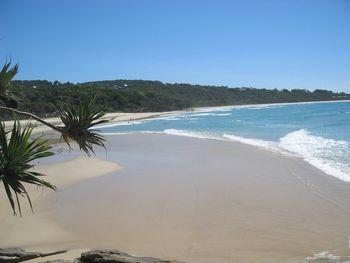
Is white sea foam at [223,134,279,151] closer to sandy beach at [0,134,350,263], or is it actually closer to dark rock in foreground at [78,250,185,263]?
sandy beach at [0,134,350,263]

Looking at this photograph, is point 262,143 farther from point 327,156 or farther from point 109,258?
point 109,258

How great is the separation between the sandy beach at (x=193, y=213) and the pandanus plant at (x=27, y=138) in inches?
111

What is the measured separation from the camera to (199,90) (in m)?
130

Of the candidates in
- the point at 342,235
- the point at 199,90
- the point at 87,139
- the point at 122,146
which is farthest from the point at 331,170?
the point at 199,90

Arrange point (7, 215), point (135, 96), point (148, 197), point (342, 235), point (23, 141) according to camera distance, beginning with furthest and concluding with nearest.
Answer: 1. point (135, 96)
2. point (148, 197)
3. point (7, 215)
4. point (342, 235)
5. point (23, 141)

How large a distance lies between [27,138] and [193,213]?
5.45 m

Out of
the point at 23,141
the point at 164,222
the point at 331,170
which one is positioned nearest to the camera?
the point at 23,141

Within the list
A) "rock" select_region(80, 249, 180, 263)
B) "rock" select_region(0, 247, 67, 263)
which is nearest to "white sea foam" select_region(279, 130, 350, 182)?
"rock" select_region(80, 249, 180, 263)

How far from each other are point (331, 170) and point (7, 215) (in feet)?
30.3

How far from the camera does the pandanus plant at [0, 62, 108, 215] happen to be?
3.08m

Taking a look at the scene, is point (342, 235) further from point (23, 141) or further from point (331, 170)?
point (331, 170)

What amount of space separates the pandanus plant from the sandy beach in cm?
281

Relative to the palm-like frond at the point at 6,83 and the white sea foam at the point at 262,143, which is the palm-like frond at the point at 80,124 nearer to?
the palm-like frond at the point at 6,83

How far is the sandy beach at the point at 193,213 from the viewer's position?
621cm
